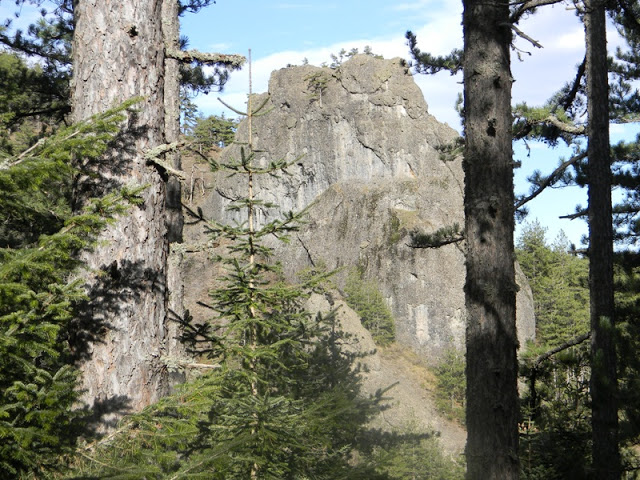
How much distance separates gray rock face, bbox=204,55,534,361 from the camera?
39531mm

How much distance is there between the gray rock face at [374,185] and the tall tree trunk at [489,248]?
111 ft

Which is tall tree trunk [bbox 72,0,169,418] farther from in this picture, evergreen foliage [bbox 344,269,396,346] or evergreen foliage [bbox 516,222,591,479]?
evergreen foliage [bbox 344,269,396,346]

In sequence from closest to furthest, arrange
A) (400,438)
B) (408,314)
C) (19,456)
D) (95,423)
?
(19,456)
(95,423)
(400,438)
(408,314)

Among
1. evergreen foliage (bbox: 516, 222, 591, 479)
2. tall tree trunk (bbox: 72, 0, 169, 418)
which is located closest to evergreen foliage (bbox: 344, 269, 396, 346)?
evergreen foliage (bbox: 516, 222, 591, 479)

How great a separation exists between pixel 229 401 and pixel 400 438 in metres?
6.15

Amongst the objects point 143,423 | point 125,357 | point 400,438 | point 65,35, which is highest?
point 65,35

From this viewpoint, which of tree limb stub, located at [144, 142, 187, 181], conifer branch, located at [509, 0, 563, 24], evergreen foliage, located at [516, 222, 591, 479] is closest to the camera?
tree limb stub, located at [144, 142, 187, 181]

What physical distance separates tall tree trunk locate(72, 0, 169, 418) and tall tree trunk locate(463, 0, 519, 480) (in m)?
2.44

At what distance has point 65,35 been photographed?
10.7 meters

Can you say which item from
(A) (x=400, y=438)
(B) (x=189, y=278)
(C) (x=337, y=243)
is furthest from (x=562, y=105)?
(C) (x=337, y=243)

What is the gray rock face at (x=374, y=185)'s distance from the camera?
3953cm

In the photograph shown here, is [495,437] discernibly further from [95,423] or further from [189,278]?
[189,278]

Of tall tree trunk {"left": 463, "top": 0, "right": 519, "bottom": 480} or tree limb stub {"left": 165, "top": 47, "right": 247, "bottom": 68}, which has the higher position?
tree limb stub {"left": 165, "top": 47, "right": 247, "bottom": 68}

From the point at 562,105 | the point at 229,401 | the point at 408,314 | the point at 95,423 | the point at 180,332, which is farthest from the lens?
the point at 408,314
